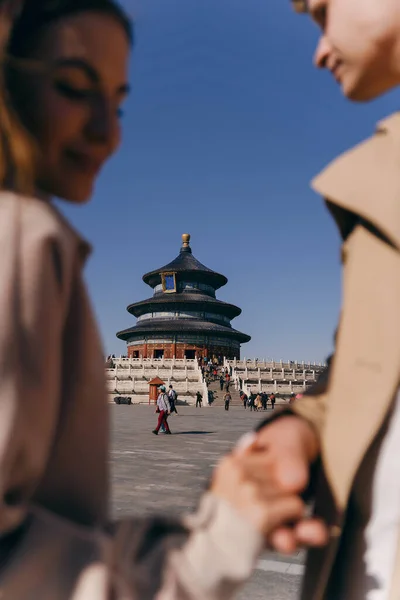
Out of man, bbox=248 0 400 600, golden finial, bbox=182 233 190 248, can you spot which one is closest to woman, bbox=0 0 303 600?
man, bbox=248 0 400 600

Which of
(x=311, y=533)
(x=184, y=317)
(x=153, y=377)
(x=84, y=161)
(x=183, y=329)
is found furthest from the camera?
(x=184, y=317)

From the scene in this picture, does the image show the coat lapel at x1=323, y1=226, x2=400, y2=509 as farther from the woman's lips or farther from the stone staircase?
the stone staircase

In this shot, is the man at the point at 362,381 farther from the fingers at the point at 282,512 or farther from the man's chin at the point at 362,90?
the fingers at the point at 282,512

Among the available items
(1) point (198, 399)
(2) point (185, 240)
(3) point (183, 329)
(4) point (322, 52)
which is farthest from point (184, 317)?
(4) point (322, 52)

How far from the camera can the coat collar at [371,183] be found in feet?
3.90

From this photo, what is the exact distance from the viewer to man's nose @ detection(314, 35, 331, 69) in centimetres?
128

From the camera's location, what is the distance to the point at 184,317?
146 ft

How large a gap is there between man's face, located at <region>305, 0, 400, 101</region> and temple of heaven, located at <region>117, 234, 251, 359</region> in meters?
38.6

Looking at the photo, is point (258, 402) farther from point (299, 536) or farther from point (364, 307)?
point (299, 536)

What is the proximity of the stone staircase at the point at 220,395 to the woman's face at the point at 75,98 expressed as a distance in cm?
2919

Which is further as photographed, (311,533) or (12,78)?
(12,78)

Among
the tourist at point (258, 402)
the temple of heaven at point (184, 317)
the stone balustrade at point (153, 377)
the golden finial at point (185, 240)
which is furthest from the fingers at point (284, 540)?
the golden finial at point (185, 240)

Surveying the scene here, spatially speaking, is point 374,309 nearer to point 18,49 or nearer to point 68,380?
point 68,380

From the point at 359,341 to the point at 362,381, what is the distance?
89mm
